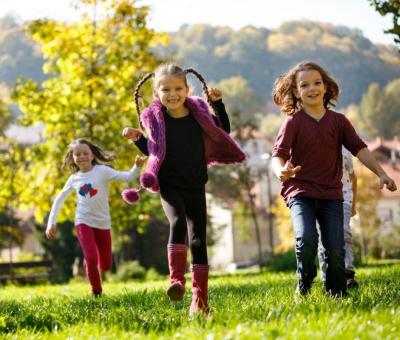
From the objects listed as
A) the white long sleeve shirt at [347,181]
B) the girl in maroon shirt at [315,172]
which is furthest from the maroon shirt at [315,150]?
the white long sleeve shirt at [347,181]

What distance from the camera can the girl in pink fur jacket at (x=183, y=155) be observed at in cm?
532

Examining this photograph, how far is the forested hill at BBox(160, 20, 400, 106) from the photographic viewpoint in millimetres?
171125

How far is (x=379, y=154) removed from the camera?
235 feet

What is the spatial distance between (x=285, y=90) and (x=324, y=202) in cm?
99

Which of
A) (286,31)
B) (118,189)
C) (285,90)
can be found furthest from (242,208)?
(286,31)

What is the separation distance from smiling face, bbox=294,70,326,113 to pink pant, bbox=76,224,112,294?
10.7 feet

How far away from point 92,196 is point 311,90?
3.38m

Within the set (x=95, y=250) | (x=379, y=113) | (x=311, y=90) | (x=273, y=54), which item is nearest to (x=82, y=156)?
(x=95, y=250)

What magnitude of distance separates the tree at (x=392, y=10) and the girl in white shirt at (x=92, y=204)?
2942mm

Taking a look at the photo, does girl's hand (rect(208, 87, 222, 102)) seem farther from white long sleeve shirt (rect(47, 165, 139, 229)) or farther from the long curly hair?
the long curly hair

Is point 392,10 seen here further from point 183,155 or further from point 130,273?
point 130,273

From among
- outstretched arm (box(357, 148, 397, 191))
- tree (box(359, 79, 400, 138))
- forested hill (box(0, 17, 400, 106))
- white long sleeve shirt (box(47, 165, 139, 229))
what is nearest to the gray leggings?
outstretched arm (box(357, 148, 397, 191))

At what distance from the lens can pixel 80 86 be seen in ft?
58.9

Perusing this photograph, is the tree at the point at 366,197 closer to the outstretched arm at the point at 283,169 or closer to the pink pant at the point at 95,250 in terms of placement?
the pink pant at the point at 95,250
